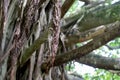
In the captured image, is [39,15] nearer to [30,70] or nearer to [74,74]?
[30,70]

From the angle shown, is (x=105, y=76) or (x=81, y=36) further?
(x=105, y=76)

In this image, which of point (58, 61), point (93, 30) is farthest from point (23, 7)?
point (93, 30)

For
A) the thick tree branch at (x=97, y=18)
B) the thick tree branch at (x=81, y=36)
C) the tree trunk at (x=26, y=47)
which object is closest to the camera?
the tree trunk at (x=26, y=47)

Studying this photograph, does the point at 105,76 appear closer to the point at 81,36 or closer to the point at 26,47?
the point at 81,36

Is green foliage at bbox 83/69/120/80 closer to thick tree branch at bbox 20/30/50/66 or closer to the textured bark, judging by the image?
the textured bark

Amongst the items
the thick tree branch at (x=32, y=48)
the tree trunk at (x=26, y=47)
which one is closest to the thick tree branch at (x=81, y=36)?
the tree trunk at (x=26, y=47)

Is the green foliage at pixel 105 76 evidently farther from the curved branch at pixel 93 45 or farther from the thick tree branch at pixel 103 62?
the curved branch at pixel 93 45

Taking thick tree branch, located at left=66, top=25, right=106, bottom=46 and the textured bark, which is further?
thick tree branch, located at left=66, top=25, right=106, bottom=46

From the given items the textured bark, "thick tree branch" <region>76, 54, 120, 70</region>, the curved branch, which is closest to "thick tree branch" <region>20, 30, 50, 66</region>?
the textured bark

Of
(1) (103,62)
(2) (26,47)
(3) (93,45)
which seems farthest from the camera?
(1) (103,62)

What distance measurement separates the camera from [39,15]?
179 cm

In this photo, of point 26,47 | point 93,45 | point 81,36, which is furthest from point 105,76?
point 93,45

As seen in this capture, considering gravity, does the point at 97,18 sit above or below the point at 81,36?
above

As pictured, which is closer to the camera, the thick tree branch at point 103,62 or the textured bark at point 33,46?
the textured bark at point 33,46
